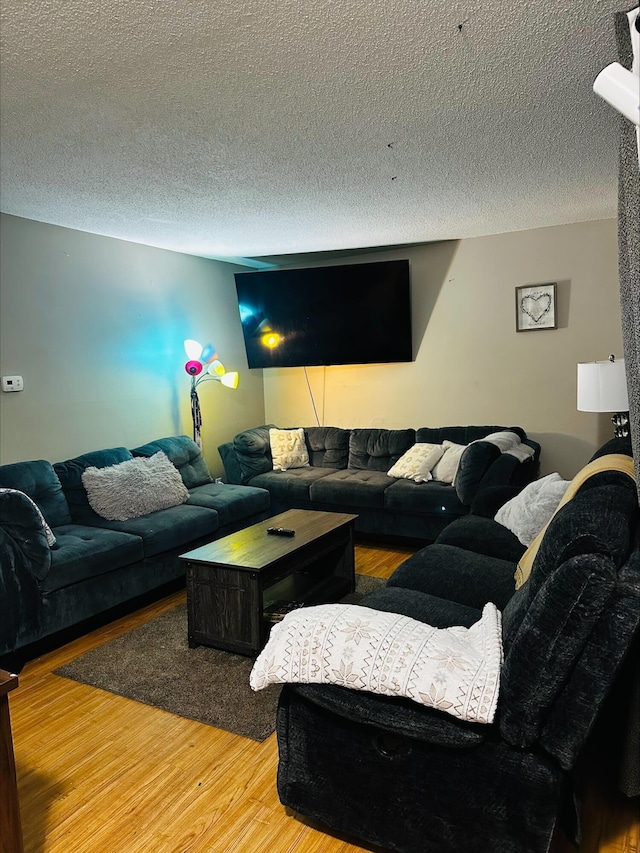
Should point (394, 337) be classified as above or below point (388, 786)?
above

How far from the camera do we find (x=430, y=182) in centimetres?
342

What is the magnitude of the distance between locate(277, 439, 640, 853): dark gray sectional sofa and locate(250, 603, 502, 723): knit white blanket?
59 millimetres

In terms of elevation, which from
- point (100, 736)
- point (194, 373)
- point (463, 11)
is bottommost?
point (100, 736)

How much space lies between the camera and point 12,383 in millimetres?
3805

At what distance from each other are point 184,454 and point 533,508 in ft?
9.12

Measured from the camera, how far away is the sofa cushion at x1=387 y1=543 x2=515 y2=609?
2.44 meters

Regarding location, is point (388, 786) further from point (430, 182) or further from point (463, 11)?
point (430, 182)

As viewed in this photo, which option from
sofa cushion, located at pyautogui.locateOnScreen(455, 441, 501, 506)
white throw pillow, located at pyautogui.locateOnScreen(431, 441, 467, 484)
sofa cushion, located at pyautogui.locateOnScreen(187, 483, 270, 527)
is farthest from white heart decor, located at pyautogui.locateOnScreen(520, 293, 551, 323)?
sofa cushion, located at pyautogui.locateOnScreen(187, 483, 270, 527)

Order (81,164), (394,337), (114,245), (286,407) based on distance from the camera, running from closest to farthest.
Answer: (81,164) → (114,245) → (394,337) → (286,407)

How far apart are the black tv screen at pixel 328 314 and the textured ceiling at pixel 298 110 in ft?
3.57

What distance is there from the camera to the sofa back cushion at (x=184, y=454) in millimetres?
4547

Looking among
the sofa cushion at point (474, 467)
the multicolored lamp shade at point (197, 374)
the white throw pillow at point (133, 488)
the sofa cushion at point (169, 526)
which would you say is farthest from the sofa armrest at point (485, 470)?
the multicolored lamp shade at point (197, 374)

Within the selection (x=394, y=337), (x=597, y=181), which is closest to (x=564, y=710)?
(x=597, y=181)

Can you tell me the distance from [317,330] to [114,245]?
1.87m
